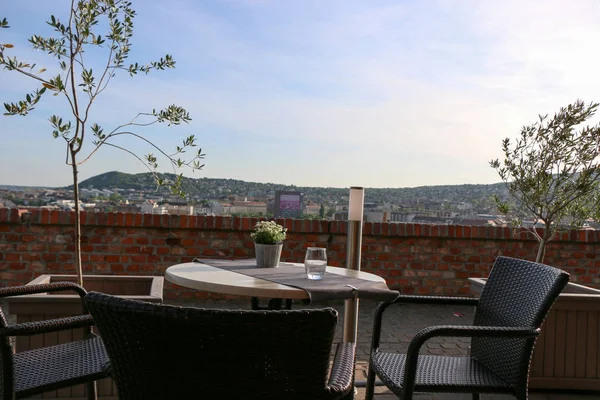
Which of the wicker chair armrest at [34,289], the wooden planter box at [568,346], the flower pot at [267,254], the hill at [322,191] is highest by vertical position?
the hill at [322,191]

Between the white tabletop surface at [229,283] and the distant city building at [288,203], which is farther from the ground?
the distant city building at [288,203]

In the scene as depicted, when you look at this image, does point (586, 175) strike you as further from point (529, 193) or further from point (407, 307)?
point (407, 307)

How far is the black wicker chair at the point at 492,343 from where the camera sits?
1.90 metres

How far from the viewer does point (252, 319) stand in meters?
1.12

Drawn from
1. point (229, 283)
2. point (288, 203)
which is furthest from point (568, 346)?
point (288, 203)

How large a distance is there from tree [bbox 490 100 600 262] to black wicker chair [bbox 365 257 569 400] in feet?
4.68

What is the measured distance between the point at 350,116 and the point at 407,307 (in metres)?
2.65

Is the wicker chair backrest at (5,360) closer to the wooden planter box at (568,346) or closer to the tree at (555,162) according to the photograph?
the wooden planter box at (568,346)

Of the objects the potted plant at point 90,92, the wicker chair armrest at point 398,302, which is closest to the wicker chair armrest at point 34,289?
the potted plant at point 90,92

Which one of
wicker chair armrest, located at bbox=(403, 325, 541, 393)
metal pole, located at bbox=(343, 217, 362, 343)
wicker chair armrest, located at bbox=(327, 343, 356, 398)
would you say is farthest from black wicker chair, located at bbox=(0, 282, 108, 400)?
metal pole, located at bbox=(343, 217, 362, 343)

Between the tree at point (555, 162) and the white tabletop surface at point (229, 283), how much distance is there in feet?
5.19

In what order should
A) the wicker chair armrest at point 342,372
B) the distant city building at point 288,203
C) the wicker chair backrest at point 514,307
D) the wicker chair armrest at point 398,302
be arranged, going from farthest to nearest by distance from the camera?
1. the distant city building at point 288,203
2. the wicker chair armrest at point 398,302
3. the wicker chair backrest at point 514,307
4. the wicker chair armrest at point 342,372

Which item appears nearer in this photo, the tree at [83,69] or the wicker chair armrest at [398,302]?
the wicker chair armrest at [398,302]

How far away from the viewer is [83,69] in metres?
2.83
